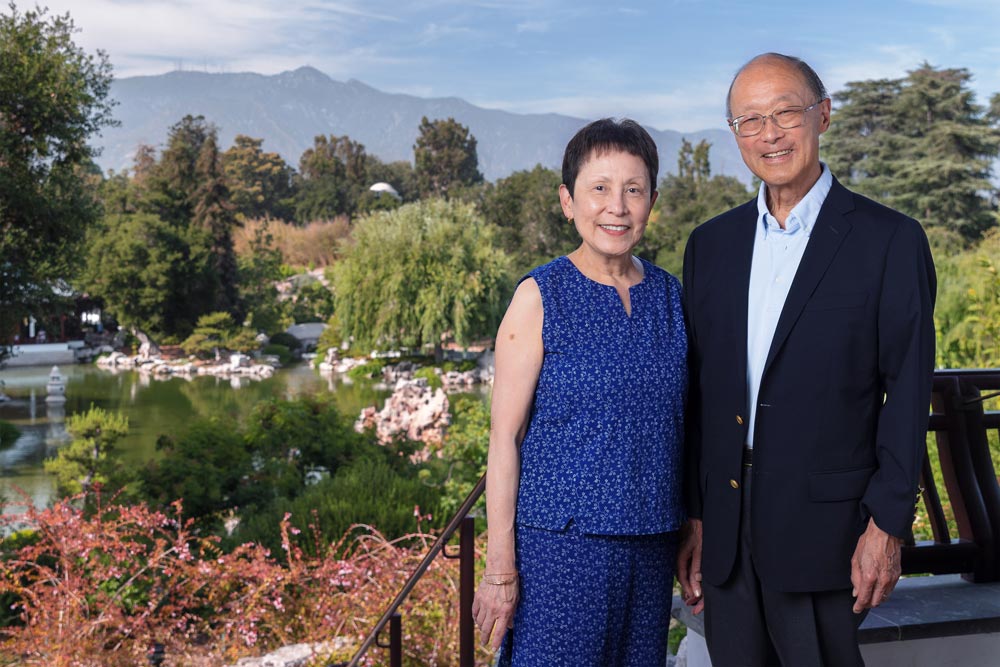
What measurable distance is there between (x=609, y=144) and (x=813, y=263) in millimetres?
365

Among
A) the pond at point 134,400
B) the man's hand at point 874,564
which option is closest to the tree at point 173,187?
the pond at point 134,400

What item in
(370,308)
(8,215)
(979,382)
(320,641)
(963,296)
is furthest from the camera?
(370,308)

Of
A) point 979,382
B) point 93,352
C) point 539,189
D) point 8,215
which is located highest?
point 539,189

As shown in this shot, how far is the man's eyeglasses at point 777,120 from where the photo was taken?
1423 mm

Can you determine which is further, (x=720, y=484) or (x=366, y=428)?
(x=366, y=428)

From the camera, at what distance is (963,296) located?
8344mm

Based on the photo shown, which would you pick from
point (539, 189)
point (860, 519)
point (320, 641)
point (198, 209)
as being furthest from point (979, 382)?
point (198, 209)

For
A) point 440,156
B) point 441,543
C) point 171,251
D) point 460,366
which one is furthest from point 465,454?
point 440,156

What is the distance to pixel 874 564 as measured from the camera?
1.34m

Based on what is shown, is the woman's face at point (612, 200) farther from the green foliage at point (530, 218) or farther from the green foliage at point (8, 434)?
the green foliage at point (530, 218)

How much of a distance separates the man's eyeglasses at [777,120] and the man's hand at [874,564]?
60 centimetres

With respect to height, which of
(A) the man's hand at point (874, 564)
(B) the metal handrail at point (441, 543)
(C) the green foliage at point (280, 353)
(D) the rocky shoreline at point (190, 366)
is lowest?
(D) the rocky shoreline at point (190, 366)

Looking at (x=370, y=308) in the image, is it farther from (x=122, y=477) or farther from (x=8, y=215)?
(x=122, y=477)

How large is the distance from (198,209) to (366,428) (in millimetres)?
20849
